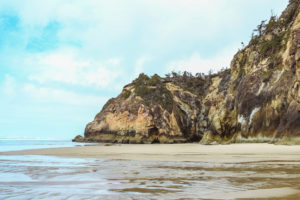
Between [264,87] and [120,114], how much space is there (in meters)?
27.5

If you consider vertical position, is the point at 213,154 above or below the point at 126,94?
below

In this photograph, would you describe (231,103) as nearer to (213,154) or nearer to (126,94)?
(213,154)

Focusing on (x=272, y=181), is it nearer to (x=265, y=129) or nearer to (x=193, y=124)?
(x=265, y=129)

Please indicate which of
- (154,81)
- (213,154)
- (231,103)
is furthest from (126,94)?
(213,154)

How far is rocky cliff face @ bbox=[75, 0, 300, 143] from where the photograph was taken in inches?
731

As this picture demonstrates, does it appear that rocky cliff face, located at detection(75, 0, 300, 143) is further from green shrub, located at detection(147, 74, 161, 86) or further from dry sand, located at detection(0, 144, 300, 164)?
dry sand, located at detection(0, 144, 300, 164)

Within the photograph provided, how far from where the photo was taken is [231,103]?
87.8 feet

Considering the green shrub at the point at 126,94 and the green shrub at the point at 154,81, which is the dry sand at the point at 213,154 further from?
the green shrub at the point at 154,81

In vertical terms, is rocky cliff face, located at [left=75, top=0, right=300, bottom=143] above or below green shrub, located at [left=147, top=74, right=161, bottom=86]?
below

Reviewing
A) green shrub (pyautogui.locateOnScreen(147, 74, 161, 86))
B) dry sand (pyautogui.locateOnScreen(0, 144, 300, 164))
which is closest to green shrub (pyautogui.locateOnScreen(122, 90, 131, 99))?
green shrub (pyautogui.locateOnScreen(147, 74, 161, 86))

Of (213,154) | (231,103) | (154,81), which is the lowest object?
(213,154)

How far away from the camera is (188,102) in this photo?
157 ft

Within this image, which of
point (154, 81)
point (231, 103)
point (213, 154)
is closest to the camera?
point (213, 154)

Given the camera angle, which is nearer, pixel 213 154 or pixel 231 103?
pixel 213 154
